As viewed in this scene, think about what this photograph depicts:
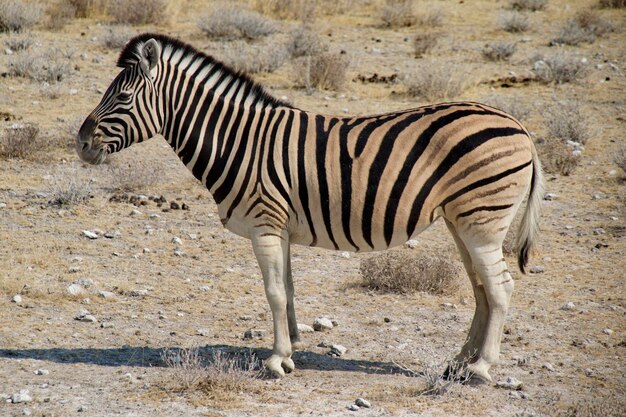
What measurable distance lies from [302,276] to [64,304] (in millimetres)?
2289

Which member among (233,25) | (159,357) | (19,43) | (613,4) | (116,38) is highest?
(613,4)

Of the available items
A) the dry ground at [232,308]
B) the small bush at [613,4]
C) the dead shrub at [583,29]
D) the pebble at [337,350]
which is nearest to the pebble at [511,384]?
the dry ground at [232,308]

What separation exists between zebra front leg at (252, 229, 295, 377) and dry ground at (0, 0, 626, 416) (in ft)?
0.51

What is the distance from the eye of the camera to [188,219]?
1023 centimetres

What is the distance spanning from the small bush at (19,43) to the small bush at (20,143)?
16.4ft

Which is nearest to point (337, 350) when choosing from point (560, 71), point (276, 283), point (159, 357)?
point (276, 283)

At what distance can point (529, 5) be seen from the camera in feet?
70.0

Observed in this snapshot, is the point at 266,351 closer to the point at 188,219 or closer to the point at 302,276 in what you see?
the point at 302,276

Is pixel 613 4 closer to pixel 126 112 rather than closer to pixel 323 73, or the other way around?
pixel 323 73

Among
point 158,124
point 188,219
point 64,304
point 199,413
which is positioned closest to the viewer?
point 199,413

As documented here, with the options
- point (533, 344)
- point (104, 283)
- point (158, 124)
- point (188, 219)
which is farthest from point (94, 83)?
point (533, 344)

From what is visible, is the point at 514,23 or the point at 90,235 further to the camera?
the point at 514,23

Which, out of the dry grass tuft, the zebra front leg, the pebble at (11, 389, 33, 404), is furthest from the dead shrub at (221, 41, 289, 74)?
the pebble at (11, 389, 33, 404)

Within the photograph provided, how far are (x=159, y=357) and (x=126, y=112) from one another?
1.88 metres
